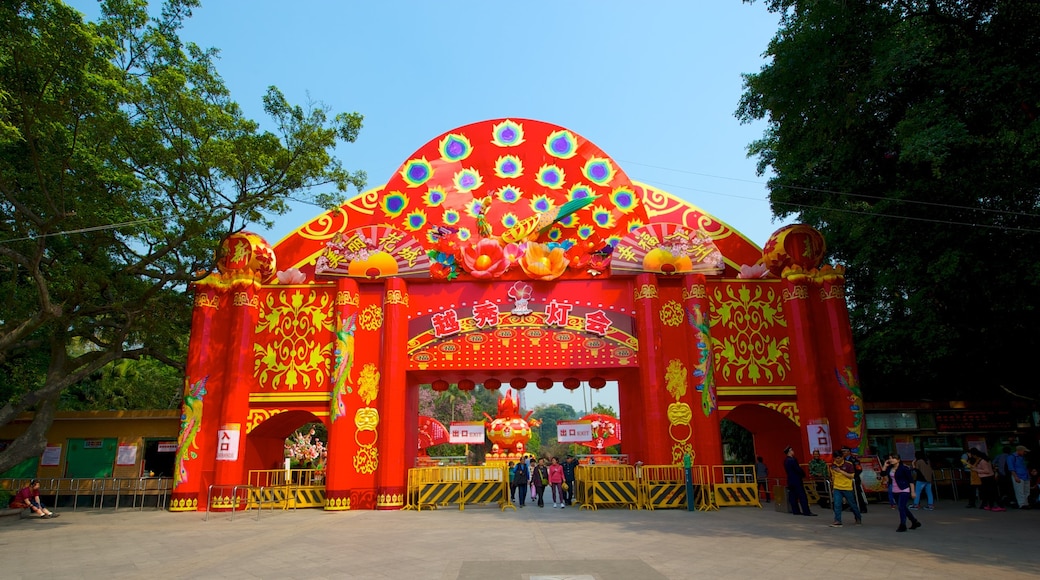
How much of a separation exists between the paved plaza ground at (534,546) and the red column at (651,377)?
199cm

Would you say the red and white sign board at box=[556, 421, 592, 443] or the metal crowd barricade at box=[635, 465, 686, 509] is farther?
the red and white sign board at box=[556, 421, 592, 443]

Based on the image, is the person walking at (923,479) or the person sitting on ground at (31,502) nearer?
the person walking at (923,479)

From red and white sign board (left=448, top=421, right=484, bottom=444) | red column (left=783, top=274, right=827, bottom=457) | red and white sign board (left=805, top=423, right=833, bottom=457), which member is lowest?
red and white sign board (left=805, top=423, right=833, bottom=457)

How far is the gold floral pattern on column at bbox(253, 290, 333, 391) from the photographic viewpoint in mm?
16328

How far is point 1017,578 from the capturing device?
255 inches

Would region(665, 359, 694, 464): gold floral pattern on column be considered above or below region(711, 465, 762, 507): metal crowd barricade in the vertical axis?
above

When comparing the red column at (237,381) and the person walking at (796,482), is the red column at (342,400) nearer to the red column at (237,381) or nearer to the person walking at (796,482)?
the red column at (237,381)

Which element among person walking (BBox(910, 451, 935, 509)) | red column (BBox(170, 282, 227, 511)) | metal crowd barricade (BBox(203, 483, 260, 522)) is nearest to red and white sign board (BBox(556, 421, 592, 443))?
person walking (BBox(910, 451, 935, 509))

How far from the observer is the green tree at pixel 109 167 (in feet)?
36.1

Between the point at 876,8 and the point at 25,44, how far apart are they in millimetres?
15530

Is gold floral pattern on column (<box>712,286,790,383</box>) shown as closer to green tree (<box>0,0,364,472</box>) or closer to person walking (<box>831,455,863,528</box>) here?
person walking (<box>831,455,863,528</box>)

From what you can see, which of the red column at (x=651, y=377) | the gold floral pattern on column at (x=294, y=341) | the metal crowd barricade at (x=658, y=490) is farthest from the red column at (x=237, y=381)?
the red column at (x=651, y=377)

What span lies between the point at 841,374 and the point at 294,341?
14.1 meters

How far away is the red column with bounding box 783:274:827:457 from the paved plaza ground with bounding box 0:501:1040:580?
2713 mm
